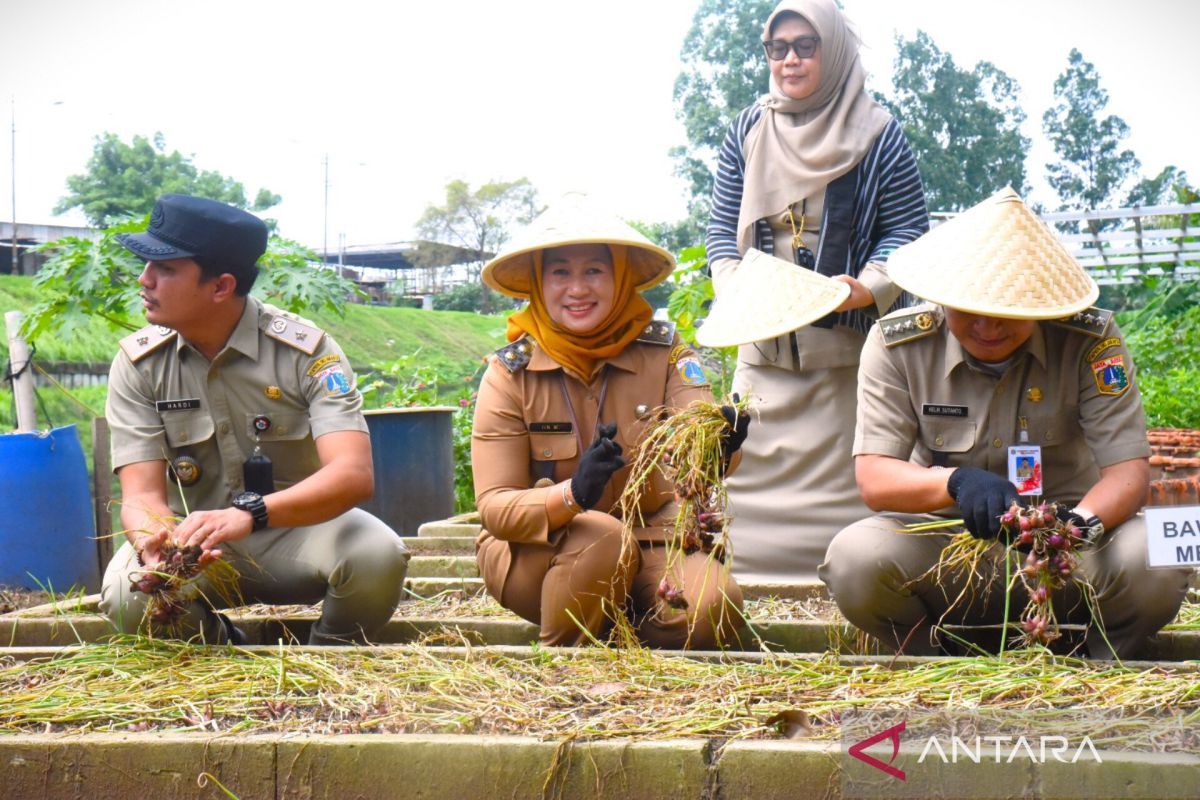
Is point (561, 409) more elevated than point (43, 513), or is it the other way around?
point (561, 409)

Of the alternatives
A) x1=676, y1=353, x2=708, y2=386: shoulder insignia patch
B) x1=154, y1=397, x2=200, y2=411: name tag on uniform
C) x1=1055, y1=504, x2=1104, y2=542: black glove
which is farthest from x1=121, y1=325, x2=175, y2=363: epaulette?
x1=1055, y1=504, x2=1104, y2=542: black glove

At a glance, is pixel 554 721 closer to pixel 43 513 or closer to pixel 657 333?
pixel 657 333

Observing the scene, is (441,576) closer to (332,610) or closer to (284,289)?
(332,610)

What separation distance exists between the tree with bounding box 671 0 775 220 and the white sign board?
70.8ft

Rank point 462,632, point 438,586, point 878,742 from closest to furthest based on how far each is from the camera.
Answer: point 878,742 → point 462,632 → point 438,586

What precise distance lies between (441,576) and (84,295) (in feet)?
9.01

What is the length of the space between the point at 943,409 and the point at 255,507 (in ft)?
6.11

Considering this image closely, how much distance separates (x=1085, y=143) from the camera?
32.3m

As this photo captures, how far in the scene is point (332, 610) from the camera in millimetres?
3561

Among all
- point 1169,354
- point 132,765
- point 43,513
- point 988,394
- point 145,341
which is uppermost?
point 1169,354

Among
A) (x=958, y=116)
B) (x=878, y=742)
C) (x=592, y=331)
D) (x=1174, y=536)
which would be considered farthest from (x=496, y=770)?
(x=958, y=116)

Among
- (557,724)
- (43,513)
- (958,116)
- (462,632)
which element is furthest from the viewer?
(958,116)

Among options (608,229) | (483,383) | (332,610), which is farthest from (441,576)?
(608,229)

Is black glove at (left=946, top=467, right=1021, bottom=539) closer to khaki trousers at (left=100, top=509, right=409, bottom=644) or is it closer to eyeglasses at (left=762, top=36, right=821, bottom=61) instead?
khaki trousers at (left=100, top=509, right=409, bottom=644)
